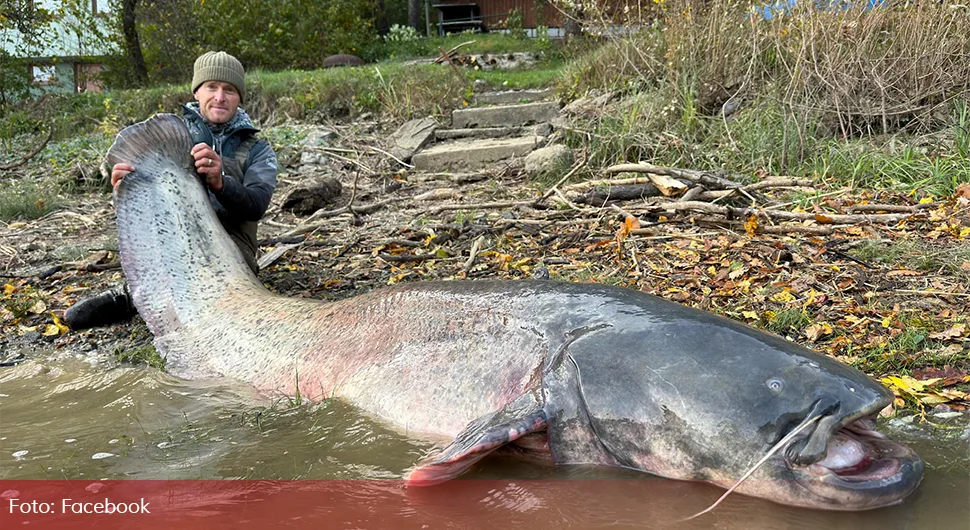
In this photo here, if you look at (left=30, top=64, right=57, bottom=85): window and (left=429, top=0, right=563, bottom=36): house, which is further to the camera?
(left=429, top=0, right=563, bottom=36): house

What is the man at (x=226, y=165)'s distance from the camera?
3.82 meters

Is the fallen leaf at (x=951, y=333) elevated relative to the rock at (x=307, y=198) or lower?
lower

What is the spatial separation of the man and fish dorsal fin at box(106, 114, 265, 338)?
0.72ft

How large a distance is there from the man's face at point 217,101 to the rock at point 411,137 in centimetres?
389

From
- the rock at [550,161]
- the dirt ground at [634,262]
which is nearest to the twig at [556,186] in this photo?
the dirt ground at [634,262]

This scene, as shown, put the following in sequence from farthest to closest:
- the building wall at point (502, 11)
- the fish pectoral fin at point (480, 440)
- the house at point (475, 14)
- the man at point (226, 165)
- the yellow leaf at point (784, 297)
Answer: the house at point (475, 14), the building wall at point (502, 11), the man at point (226, 165), the yellow leaf at point (784, 297), the fish pectoral fin at point (480, 440)

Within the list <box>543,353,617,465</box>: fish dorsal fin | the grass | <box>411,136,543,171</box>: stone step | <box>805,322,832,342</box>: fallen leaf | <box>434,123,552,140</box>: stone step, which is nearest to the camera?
<box>543,353,617,465</box>: fish dorsal fin

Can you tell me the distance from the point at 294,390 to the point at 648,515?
1.53 m

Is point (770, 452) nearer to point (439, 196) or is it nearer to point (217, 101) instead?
point (217, 101)

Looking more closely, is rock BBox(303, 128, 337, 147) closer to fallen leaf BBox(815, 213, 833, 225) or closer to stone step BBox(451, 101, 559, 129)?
stone step BBox(451, 101, 559, 129)

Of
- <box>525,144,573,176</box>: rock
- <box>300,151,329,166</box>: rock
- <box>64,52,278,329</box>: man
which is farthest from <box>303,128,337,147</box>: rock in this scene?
<box>64,52,278,329</box>: man

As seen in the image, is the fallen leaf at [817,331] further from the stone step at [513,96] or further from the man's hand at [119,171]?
the stone step at [513,96]

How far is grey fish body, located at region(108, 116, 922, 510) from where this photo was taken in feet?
5.64

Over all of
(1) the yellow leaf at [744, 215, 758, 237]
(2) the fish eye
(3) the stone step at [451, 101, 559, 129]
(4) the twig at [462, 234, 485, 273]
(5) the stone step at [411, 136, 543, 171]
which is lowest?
(4) the twig at [462, 234, 485, 273]
